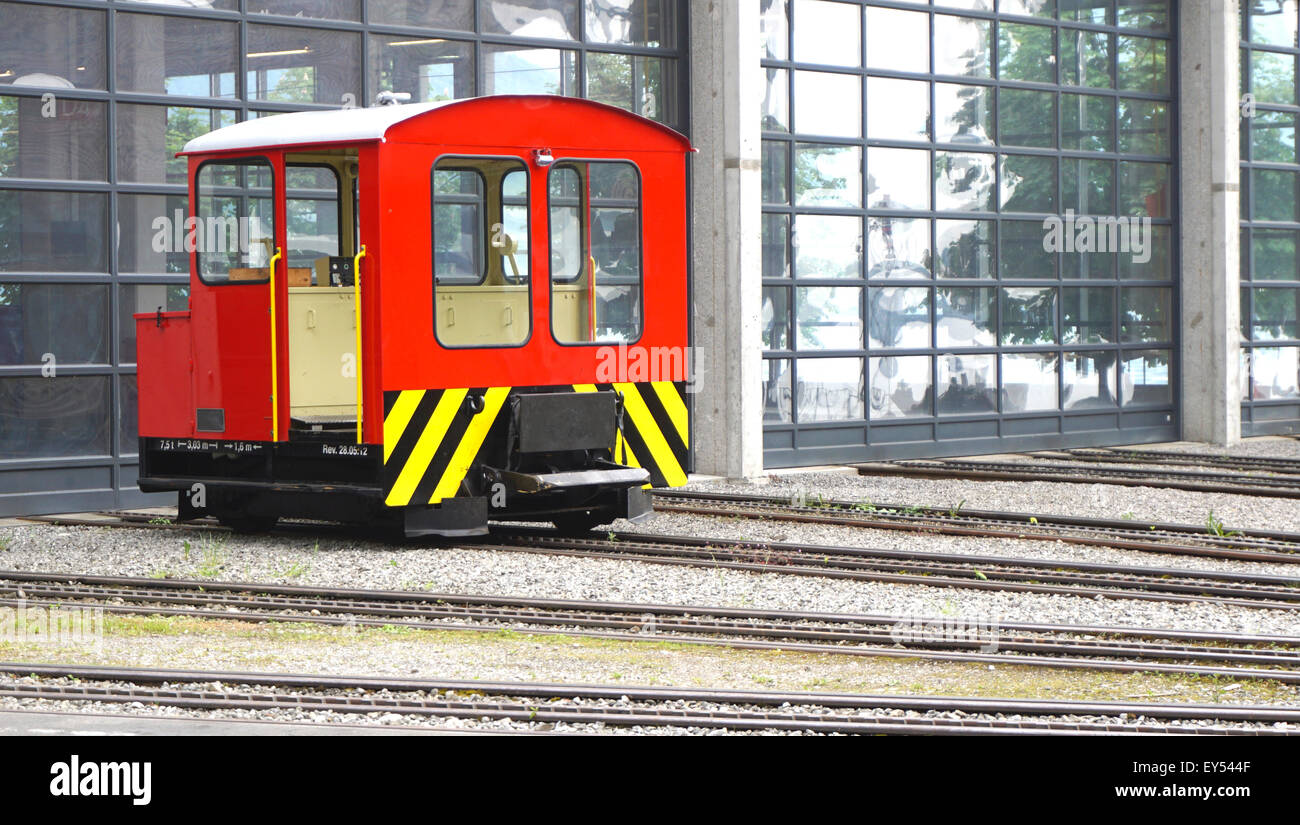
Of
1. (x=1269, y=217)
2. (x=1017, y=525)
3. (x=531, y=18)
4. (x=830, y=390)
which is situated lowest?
(x=1017, y=525)

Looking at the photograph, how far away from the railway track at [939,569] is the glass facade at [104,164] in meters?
4.11

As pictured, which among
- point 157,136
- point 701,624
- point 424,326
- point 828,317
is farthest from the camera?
point 828,317

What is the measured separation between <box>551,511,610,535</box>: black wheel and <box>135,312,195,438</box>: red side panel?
2809 mm

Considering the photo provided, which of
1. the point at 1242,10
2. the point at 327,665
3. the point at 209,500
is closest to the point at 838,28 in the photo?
the point at 1242,10

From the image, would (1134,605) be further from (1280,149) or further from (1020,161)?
(1280,149)

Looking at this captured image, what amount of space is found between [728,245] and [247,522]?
252 inches

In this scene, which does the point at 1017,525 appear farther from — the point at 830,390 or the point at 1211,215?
the point at 1211,215

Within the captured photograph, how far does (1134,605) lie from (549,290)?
15.5ft

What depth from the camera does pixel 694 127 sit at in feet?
58.3

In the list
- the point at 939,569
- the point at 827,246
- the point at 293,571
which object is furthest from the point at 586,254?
the point at 827,246

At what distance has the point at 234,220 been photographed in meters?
12.5

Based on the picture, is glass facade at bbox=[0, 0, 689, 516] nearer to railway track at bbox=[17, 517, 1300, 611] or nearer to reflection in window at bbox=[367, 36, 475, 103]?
reflection in window at bbox=[367, 36, 475, 103]

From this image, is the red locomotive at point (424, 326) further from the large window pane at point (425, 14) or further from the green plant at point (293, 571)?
the large window pane at point (425, 14)

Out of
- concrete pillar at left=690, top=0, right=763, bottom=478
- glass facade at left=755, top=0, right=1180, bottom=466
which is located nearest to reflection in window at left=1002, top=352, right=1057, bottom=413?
glass facade at left=755, top=0, right=1180, bottom=466
